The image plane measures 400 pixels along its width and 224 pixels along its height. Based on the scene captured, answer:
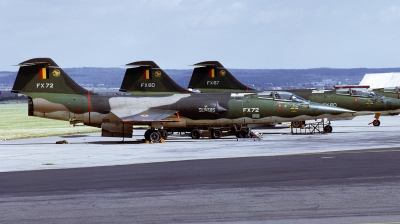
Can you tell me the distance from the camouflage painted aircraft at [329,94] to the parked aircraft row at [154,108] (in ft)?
16.3

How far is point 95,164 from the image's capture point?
937 inches

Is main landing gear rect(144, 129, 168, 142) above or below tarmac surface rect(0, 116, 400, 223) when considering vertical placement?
below

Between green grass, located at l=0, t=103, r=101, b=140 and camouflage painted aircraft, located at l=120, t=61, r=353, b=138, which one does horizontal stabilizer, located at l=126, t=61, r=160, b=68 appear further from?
green grass, located at l=0, t=103, r=101, b=140

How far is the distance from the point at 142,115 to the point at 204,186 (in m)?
19.7

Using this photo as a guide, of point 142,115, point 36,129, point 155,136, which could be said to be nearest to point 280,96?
point 155,136

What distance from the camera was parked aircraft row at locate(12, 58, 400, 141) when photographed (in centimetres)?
3600

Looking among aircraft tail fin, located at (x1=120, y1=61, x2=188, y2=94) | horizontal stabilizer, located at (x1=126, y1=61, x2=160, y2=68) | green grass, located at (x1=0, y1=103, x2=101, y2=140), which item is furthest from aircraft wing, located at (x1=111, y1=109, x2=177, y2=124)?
green grass, located at (x1=0, y1=103, x2=101, y2=140)

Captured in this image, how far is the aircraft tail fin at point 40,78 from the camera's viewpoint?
1416 inches

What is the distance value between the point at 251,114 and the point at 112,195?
22772 mm

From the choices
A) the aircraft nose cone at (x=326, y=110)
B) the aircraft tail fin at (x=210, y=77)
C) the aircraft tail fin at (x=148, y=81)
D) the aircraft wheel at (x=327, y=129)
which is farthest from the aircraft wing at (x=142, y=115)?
the aircraft wheel at (x=327, y=129)

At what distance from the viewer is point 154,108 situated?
37281 mm

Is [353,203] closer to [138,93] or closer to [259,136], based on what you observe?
[259,136]

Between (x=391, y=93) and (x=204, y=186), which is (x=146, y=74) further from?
(x=204, y=186)

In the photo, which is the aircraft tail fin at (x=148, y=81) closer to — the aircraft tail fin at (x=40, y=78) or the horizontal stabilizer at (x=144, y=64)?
the horizontal stabilizer at (x=144, y=64)
